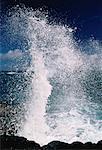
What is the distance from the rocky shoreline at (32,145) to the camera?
14.8 feet

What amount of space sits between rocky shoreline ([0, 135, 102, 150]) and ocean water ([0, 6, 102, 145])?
0.43ft

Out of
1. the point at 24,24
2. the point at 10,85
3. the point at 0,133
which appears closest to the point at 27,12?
the point at 24,24

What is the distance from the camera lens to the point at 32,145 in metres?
4.68

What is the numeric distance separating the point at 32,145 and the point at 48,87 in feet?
2.32

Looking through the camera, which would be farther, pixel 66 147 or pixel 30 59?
pixel 30 59

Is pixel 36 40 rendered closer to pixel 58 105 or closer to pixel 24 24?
pixel 24 24

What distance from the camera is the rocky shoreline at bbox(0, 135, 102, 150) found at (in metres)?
4.52

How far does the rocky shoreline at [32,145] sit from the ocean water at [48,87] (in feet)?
0.43

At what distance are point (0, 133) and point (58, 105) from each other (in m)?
0.75

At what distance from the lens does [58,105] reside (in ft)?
16.4

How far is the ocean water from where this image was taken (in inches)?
191

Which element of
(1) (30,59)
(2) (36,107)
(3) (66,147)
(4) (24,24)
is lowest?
(3) (66,147)

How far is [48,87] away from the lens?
199 inches

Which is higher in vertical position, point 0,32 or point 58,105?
point 0,32
